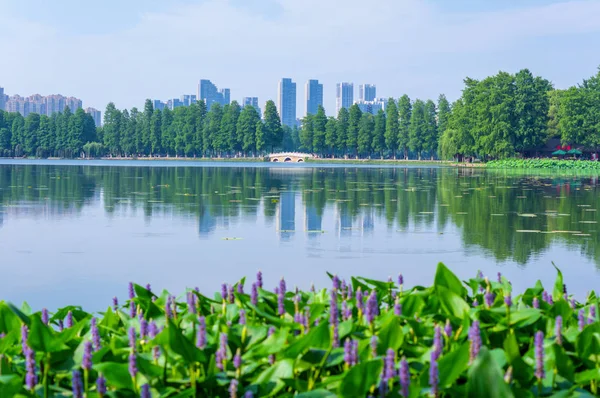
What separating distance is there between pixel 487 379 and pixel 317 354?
0.68 metres

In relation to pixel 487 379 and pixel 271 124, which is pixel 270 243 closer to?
pixel 487 379

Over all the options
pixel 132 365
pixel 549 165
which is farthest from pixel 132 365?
pixel 549 165

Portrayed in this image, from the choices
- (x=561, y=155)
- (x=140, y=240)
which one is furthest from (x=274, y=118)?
(x=140, y=240)

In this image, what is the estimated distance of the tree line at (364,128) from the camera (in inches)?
2965

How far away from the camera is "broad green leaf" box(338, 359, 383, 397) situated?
6.48 ft

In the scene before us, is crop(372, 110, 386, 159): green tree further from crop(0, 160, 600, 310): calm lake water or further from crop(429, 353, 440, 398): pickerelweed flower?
crop(429, 353, 440, 398): pickerelweed flower

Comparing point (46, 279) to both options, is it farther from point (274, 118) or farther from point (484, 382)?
point (274, 118)

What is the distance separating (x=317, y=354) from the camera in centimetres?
233

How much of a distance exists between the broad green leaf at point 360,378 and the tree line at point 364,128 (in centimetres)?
7340

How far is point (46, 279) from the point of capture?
7.60 meters

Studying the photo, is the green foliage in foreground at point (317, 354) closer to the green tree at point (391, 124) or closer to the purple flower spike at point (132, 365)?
the purple flower spike at point (132, 365)

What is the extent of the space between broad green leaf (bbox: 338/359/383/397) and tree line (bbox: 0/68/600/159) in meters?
73.4

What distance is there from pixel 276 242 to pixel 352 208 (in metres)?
6.59

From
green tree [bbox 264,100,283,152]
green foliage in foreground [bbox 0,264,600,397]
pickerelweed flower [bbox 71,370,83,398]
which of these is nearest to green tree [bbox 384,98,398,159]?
green tree [bbox 264,100,283,152]
